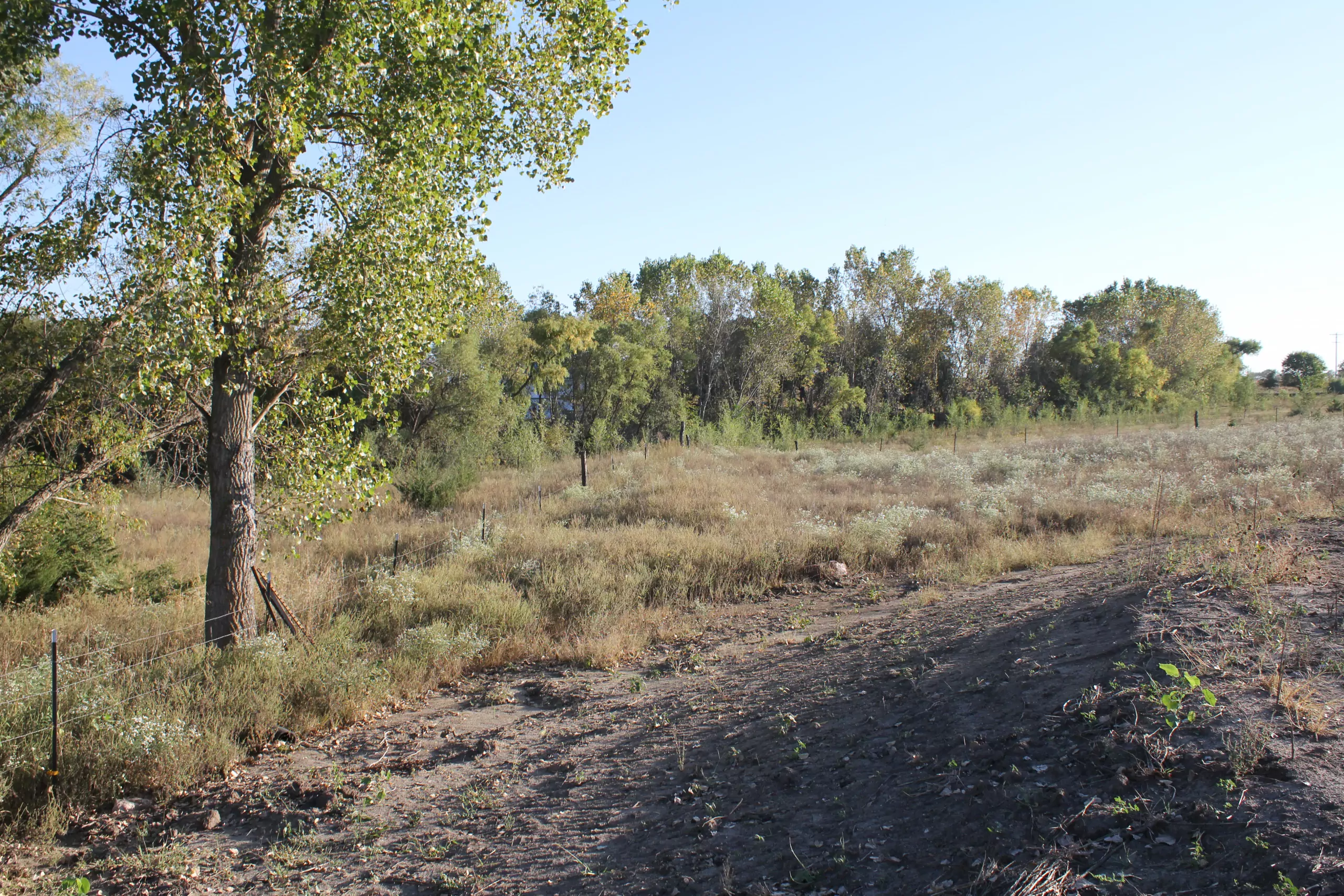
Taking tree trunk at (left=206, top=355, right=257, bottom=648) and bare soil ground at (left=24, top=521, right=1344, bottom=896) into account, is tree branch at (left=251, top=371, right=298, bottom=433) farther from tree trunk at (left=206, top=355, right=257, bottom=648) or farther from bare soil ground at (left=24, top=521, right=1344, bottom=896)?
bare soil ground at (left=24, top=521, right=1344, bottom=896)

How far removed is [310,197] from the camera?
7.46 metres

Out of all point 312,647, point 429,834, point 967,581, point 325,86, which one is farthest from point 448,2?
point 967,581

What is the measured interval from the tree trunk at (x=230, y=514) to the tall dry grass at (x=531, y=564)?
0.35 m

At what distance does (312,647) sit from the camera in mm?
7789

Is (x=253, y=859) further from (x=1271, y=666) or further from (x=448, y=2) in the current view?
(x=448, y=2)

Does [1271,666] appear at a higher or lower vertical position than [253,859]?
higher

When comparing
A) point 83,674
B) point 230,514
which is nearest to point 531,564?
point 230,514

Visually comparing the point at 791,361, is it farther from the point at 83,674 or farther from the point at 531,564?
the point at 83,674

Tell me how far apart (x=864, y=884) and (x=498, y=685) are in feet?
16.4

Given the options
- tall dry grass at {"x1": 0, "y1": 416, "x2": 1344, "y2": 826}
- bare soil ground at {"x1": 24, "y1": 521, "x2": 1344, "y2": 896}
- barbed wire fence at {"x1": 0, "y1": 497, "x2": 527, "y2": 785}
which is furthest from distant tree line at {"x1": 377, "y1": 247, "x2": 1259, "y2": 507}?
bare soil ground at {"x1": 24, "y1": 521, "x2": 1344, "y2": 896}

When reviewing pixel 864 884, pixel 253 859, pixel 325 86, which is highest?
pixel 325 86

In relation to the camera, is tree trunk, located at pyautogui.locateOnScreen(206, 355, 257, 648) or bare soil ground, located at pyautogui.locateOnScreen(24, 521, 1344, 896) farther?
tree trunk, located at pyautogui.locateOnScreen(206, 355, 257, 648)

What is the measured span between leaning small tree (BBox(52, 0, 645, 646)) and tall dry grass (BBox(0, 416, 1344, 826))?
125cm

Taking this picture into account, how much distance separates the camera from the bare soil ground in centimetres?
367
